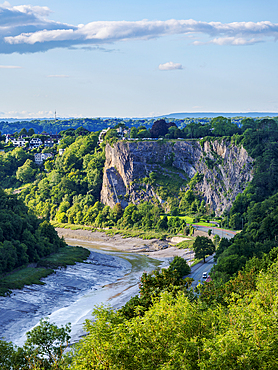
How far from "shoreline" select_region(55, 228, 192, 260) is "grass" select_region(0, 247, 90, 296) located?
1451cm

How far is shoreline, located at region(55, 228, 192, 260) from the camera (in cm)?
8501

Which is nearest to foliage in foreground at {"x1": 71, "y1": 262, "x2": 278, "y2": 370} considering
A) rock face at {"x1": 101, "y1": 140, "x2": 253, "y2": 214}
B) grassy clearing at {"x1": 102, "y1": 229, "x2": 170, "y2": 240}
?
grassy clearing at {"x1": 102, "y1": 229, "x2": 170, "y2": 240}

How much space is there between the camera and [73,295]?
5578cm

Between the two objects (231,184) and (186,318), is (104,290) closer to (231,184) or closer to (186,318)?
(186,318)

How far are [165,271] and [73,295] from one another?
2636 centimetres

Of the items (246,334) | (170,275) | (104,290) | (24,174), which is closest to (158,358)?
(246,334)

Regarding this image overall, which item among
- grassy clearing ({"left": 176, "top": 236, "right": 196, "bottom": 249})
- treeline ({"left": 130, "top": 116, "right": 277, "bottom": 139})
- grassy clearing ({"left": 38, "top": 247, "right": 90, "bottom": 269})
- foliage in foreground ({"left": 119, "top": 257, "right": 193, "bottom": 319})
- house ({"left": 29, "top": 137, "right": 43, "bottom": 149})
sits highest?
treeline ({"left": 130, "top": 116, "right": 277, "bottom": 139})

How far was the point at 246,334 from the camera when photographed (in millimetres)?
17250

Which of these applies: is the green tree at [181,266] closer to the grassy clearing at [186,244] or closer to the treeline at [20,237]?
the treeline at [20,237]

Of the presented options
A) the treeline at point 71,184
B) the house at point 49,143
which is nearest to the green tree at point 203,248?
the treeline at point 71,184

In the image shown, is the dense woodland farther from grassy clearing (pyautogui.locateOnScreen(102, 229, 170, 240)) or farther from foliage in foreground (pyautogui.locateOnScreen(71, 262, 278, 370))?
grassy clearing (pyautogui.locateOnScreen(102, 229, 170, 240))

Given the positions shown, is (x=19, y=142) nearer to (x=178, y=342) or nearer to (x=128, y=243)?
(x=128, y=243)

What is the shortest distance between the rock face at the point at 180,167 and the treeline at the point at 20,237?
39.7 metres

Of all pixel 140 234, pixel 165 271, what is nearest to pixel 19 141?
pixel 140 234
